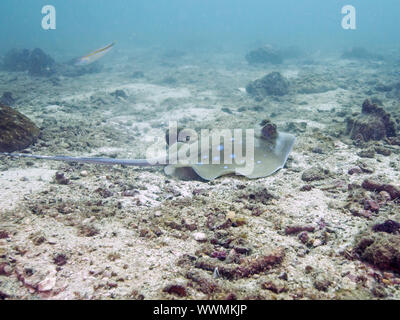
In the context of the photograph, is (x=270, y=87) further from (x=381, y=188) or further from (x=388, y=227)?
(x=388, y=227)

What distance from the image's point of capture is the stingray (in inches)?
163

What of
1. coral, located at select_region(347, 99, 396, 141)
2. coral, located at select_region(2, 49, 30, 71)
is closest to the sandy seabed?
coral, located at select_region(347, 99, 396, 141)

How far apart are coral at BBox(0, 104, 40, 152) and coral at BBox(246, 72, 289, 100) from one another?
32.2 feet

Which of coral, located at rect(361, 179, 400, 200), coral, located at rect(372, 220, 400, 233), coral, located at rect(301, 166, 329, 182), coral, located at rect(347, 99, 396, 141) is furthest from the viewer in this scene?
coral, located at rect(347, 99, 396, 141)

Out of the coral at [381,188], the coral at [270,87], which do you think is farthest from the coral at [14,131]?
the coral at [270,87]

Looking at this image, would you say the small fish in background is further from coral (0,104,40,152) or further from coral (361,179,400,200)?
coral (361,179,400,200)

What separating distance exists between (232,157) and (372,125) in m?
3.94

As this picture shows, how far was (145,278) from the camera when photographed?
2.14 metres

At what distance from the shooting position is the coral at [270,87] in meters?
12.4

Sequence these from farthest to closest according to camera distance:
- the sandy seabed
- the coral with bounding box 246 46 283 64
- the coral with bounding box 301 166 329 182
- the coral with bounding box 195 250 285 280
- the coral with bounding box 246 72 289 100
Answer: the coral with bounding box 246 46 283 64 < the coral with bounding box 246 72 289 100 < the coral with bounding box 301 166 329 182 < the coral with bounding box 195 250 285 280 < the sandy seabed

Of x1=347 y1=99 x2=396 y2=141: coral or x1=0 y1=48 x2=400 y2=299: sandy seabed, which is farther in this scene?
x1=347 y1=99 x2=396 y2=141: coral

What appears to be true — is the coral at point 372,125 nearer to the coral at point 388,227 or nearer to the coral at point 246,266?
the coral at point 388,227
